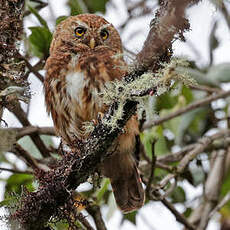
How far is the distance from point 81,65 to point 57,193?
144 centimetres

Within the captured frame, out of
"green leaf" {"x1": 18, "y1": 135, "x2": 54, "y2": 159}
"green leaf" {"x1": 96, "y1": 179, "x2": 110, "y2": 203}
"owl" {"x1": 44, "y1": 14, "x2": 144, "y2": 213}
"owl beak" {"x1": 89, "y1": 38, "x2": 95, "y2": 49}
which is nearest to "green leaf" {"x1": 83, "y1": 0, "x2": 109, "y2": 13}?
"owl" {"x1": 44, "y1": 14, "x2": 144, "y2": 213}

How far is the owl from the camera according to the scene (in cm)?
333

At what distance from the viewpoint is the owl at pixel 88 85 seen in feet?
10.9

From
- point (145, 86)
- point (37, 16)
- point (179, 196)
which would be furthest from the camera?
point (179, 196)

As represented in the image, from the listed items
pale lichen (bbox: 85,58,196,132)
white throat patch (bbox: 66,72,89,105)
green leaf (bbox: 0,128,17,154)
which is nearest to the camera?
pale lichen (bbox: 85,58,196,132)

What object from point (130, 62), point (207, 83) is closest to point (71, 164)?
point (130, 62)

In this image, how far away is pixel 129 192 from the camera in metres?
3.79

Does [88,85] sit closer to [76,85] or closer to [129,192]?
[76,85]

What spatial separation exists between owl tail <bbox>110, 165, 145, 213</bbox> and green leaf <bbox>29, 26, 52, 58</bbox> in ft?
3.41

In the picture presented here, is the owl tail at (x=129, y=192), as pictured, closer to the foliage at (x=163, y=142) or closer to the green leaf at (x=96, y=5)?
the foliage at (x=163, y=142)

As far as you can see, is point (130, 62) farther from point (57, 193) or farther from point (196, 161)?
point (196, 161)

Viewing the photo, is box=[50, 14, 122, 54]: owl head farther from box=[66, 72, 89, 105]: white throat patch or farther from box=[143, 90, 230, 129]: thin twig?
box=[143, 90, 230, 129]: thin twig

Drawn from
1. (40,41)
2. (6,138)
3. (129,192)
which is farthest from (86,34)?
(6,138)

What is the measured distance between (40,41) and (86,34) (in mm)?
431
